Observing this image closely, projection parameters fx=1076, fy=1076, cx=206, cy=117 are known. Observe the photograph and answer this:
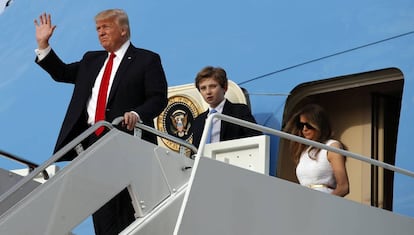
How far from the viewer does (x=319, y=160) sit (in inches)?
295

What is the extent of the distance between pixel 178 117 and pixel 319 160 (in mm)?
1995

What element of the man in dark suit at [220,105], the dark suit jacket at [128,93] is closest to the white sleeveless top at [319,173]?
the man in dark suit at [220,105]

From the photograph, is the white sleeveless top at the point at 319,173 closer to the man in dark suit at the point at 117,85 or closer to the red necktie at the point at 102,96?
the man in dark suit at the point at 117,85

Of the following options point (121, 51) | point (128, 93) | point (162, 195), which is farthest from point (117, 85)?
point (162, 195)

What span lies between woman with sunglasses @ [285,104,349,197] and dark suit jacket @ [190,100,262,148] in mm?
457

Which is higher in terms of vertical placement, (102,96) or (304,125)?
(102,96)

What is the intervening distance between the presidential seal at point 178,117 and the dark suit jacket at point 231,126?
651 millimetres

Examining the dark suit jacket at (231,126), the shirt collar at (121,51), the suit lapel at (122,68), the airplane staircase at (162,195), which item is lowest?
the airplane staircase at (162,195)

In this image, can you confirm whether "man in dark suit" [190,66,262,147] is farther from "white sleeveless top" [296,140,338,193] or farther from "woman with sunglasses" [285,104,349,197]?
"white sleeveless top" [296,140,338,193]

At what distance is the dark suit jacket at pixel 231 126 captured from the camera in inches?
311

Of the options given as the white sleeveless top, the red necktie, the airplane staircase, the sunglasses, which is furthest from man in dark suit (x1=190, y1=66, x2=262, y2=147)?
the airplane staircase

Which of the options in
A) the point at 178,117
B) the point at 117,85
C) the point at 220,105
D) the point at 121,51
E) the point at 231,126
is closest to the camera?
the point at 117,85

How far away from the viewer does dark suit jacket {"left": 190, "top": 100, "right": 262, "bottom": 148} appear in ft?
25.9

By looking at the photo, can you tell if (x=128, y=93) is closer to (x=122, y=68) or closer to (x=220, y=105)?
(x=122, y=68)
